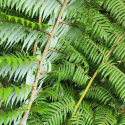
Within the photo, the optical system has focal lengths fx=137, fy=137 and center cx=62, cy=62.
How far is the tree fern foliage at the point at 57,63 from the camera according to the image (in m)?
0.68

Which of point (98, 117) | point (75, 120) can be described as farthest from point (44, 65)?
point (98, 117)

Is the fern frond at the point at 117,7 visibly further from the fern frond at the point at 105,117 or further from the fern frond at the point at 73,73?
the fern frond at the point at 105,117

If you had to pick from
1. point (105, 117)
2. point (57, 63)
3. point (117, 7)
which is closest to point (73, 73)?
point (57, 63)

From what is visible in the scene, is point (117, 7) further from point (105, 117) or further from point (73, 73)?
point (105, 117)

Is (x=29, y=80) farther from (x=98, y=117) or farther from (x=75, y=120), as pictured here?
(x=98, y=117)

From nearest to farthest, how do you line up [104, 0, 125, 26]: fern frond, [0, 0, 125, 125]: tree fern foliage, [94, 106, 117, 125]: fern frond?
[0, 0, 125, 125]: tree fern foliage, [94, 106, 117, 125]: fern frond, [104, 0, 125, 26]: fern frond

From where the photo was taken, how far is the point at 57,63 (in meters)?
1.23

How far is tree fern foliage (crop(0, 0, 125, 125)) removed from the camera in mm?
681

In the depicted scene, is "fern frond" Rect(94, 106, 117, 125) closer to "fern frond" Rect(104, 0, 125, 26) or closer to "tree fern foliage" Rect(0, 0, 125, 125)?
"tree fern foliage" Rect(0, 0, 125, 125)

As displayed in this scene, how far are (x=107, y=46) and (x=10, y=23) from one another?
0.90 m

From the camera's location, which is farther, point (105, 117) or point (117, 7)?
point (117, 7)

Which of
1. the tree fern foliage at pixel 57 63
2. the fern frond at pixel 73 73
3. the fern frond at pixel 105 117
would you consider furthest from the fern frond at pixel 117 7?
the fern frond at pixel 105 117

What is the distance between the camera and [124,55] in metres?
1.15

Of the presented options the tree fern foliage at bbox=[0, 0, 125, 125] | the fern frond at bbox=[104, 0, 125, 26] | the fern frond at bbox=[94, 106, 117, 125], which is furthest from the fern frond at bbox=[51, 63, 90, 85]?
the fern frond at bbox=[104, 0, 125, 26]
